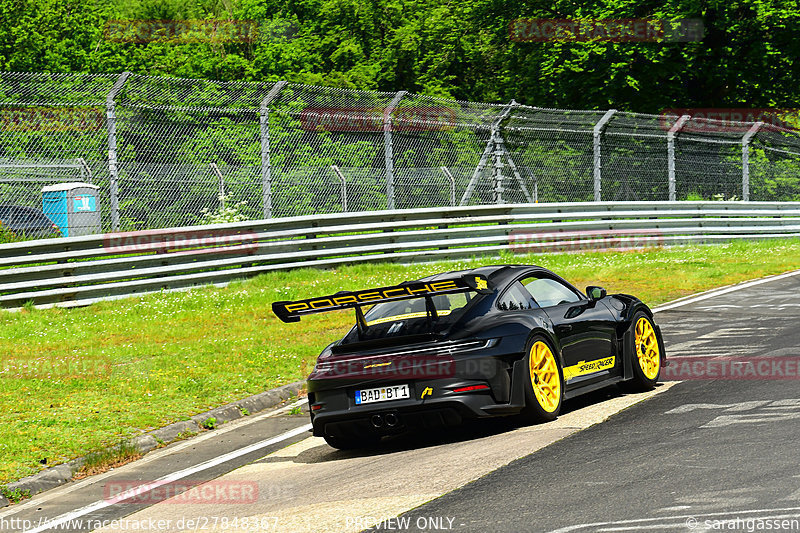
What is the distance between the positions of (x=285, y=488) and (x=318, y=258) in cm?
1159

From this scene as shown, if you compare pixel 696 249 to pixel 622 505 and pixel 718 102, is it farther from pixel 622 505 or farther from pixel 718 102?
pixel 622 505

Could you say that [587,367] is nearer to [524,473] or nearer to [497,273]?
[497,273]

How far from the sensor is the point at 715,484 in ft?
18.7

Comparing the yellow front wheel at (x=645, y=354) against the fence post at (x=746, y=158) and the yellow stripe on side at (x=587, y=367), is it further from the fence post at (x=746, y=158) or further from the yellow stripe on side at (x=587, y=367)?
the fence post at (x=746, y=158)

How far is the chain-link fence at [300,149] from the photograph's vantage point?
50.7 ft
